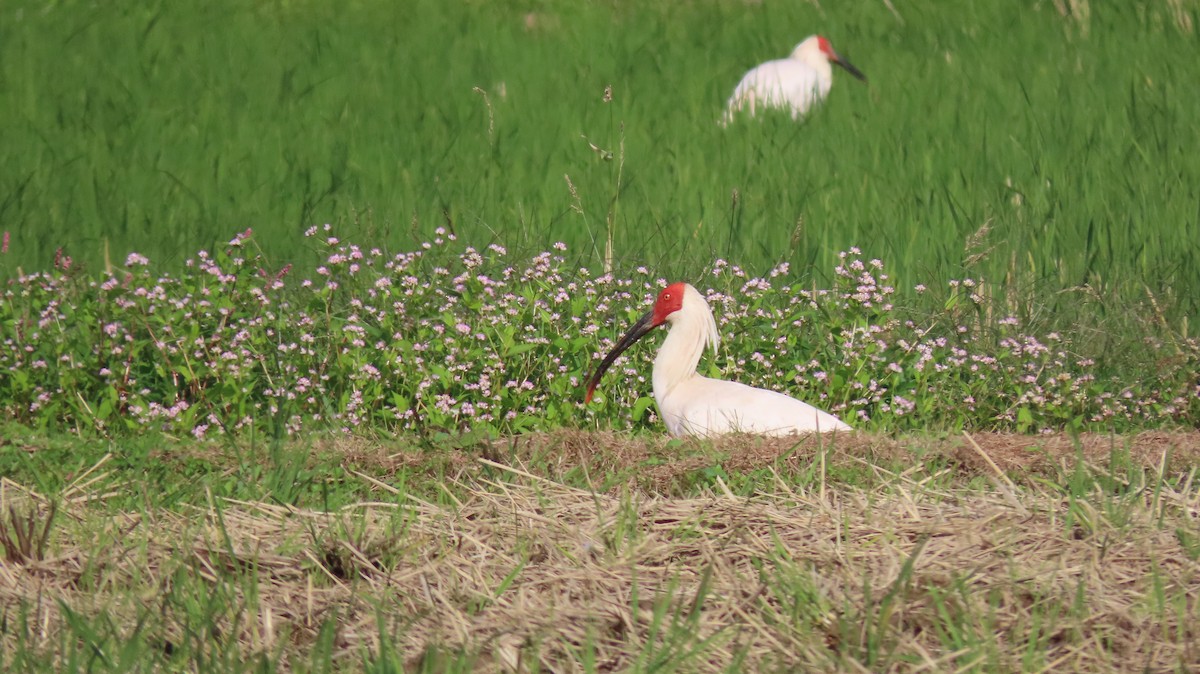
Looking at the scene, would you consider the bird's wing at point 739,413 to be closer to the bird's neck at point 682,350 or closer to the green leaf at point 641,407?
the bird's neck at point 682,350

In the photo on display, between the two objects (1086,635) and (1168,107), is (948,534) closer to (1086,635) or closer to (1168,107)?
(1086,635)

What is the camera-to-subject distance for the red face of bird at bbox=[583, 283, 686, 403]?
5895 mm

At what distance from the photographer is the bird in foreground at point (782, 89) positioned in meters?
9.74

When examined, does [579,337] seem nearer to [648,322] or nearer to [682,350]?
[648,322]

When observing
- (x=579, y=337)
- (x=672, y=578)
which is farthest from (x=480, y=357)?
(x=672, y=578)

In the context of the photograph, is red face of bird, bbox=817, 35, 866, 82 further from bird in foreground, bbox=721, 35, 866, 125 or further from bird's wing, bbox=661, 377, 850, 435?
bird's wing, bbox=661, 377, 850, 435

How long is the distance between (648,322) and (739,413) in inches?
34.1

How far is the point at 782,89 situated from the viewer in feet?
32.3

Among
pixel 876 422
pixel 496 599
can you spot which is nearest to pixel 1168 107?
pixel 876 422

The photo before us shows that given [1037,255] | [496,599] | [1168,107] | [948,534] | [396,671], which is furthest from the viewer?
[1168,107]

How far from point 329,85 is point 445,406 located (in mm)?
5520

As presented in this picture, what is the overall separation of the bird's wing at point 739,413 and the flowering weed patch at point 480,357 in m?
0.45

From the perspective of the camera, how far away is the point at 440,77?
10664 millimetres

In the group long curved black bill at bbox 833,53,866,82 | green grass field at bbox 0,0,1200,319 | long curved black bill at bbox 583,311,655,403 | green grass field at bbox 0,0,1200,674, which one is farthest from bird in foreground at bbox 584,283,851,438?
long curved black bill at bbox 833,53,866,82
